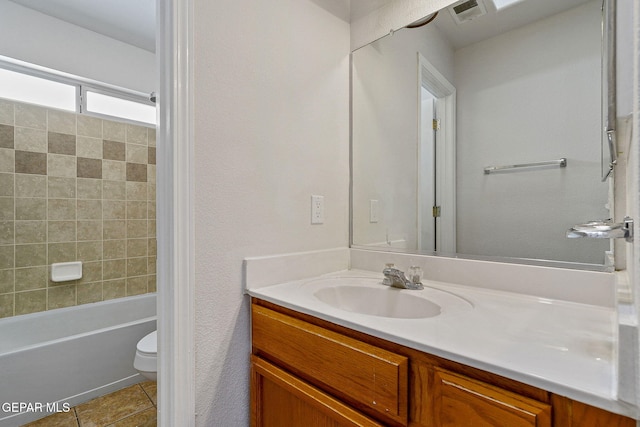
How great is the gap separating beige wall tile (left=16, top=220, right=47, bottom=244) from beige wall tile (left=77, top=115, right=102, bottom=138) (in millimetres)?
686

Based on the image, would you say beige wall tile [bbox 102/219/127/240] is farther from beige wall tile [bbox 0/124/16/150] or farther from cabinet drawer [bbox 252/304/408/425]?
cabinet drawer [bbox 252/304/408/425]

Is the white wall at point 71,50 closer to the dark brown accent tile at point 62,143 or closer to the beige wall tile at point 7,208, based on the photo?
the dark brown accent tile at point 62,143

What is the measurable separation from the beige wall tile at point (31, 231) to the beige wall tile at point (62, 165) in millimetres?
345

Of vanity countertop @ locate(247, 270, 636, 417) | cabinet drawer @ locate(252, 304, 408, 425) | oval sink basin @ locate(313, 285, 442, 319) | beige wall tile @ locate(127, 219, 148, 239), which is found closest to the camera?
vanity countertop @ locate(247, 270, 636, 417)

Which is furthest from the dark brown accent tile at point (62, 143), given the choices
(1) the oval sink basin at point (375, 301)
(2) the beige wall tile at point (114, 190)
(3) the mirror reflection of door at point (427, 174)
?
(3) the mirror reflection of door at point (427, 174)

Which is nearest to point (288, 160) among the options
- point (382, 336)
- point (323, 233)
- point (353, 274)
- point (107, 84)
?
point (323, 233)

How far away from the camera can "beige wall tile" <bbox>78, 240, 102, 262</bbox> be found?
7.12 feet

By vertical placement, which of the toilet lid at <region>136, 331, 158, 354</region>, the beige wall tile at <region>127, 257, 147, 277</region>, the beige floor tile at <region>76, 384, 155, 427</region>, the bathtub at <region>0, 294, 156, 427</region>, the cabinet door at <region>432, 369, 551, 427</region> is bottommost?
the beige floor tile at <region>76, 384, 155, 427</region>

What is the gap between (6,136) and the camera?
1898mm

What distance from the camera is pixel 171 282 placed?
854 mm

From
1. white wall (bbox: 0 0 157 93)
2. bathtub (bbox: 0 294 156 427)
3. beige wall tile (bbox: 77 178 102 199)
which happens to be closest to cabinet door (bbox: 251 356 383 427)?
bathtub (bbox: 0 294 156 427)

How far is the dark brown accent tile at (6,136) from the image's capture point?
188cm

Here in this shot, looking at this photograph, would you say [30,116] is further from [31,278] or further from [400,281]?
[400,281]

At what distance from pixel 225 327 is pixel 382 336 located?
0.55m
